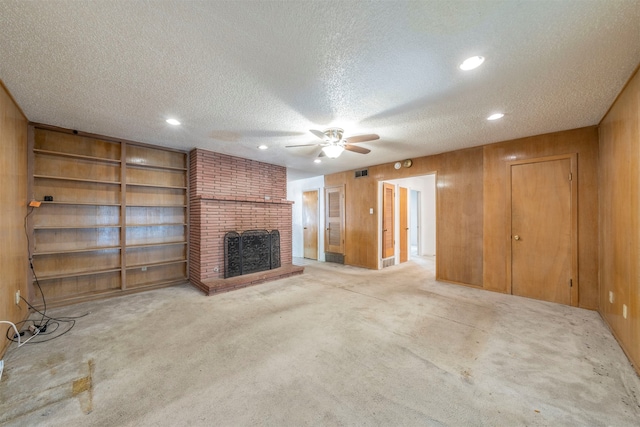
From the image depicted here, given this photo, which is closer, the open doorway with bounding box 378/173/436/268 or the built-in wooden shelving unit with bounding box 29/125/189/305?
the built-in wooden shelving unit with bounding box 29/125/189/305

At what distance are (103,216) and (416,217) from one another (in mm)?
8272

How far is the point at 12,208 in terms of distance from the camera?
261cm

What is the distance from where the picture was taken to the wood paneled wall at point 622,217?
6.87ft

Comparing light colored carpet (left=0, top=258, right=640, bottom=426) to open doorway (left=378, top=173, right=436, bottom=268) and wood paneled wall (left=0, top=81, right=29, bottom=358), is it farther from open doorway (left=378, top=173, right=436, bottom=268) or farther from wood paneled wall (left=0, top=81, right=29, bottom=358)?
open doorway (left=378, top=173, right=436, bottom=268)

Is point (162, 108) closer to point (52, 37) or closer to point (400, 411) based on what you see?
point (52, 37)

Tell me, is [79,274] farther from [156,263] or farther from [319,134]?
[319,134]

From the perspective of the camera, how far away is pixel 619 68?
2.00 m

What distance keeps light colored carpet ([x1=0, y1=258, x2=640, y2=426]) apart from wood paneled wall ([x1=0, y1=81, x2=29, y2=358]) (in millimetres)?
524

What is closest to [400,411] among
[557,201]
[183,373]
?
[183,373]

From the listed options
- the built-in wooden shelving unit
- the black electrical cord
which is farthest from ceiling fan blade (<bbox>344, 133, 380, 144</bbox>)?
the black electrical cord

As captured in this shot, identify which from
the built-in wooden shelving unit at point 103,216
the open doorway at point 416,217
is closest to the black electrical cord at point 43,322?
the built-in wooden shelving unit at point 103,216

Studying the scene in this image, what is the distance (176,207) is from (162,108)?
2.34m

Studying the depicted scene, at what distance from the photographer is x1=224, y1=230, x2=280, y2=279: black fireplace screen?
462cm

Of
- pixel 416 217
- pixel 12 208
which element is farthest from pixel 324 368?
pixel 416 217
